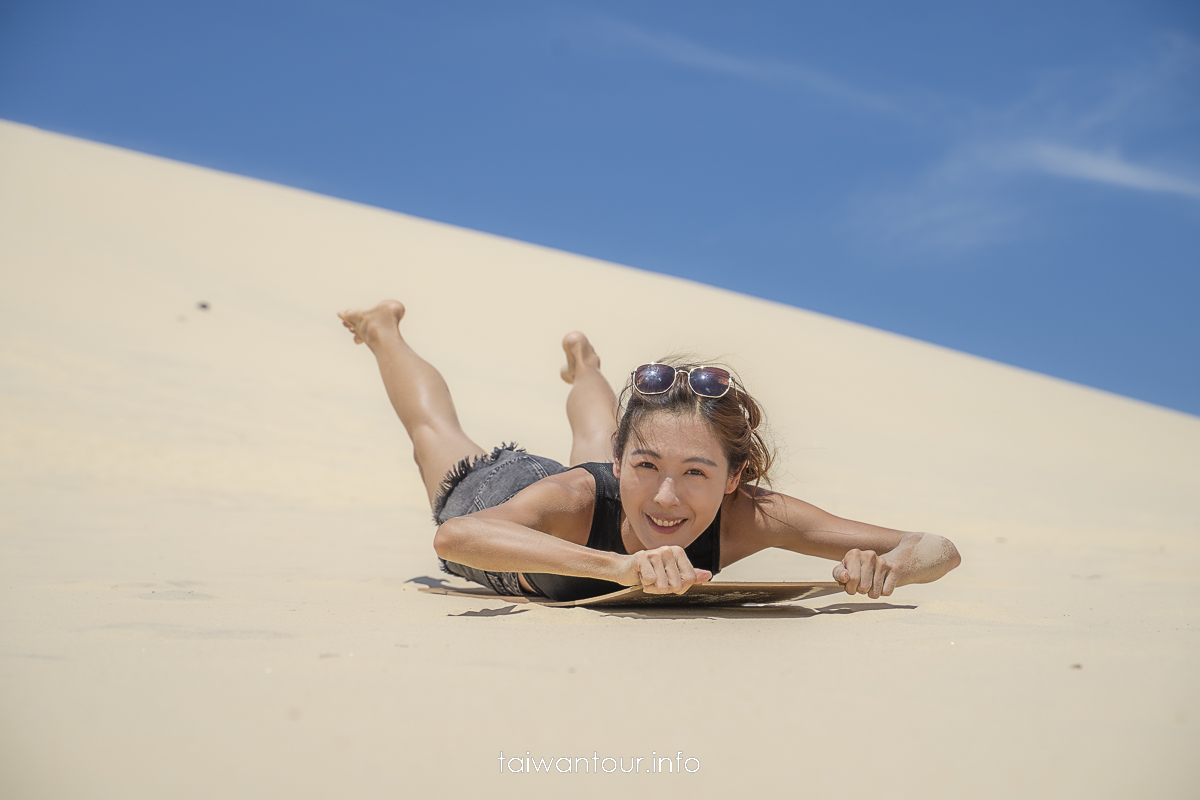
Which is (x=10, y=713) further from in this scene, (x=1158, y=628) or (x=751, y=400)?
(x=1158, y=628)

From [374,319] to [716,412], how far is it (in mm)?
2469

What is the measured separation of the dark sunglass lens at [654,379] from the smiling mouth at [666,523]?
1.18ft

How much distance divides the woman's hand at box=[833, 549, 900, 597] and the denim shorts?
3.59 ft

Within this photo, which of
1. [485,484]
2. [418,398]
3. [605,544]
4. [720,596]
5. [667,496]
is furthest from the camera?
[418,398]

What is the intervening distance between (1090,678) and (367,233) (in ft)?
56.2

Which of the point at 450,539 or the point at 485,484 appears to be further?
the point at 485,484

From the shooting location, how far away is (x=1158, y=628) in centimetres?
224

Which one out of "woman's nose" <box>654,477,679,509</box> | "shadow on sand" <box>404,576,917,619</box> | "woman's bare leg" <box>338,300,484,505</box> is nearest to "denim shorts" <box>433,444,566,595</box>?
"woman's bare leg" <box>338,300,484,505</box>

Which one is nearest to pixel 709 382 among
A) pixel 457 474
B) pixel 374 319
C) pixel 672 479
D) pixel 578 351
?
pixel 672 479

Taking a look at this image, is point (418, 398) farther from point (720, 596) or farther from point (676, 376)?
point (720, 596)

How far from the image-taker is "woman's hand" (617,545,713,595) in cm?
211

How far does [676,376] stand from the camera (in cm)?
253

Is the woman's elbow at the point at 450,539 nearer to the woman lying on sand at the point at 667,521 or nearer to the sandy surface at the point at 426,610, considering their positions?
the woman lying on sand at the point at 667,521

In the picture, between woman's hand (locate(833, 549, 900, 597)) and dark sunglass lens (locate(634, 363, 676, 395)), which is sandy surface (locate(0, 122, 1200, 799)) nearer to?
woman's hand (locate(833, 549, 900, 597))
